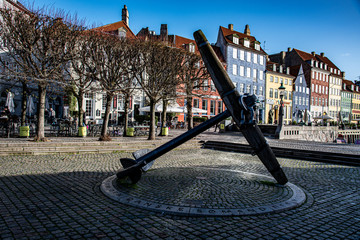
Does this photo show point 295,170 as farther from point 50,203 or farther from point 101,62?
point 101,62

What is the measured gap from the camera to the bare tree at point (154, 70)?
1622 cm

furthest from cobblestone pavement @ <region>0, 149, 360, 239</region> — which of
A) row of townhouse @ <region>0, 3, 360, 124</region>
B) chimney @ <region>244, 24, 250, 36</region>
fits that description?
chimney @ <region>244, 24, 250, 36</region>

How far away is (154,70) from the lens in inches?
640

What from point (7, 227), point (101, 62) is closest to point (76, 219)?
point (7, 227)

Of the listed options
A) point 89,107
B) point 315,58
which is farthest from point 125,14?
point 315,58

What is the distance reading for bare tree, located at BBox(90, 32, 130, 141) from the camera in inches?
596

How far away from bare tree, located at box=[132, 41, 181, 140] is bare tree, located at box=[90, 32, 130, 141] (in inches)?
43.2

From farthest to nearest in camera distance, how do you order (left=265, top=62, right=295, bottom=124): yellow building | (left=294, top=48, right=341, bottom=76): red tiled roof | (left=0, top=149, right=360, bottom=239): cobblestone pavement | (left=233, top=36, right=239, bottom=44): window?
1. (left=294, top=48, right=341, bottom=76): red tiled roof
2. (left=265, top=62, right=295, bottom=124): yellow building
3. (left=233, top=36, right=239, bottom=44): window
4. (left=0, top=149, right=360, bottom=239): cobblestone pavement

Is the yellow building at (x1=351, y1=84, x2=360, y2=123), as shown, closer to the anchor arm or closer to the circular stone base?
the circular stone base

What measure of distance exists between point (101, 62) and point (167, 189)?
1190cm

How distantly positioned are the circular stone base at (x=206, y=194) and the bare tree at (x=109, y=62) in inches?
348

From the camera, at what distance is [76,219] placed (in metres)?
4.25

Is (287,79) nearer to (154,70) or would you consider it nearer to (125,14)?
(125,14)

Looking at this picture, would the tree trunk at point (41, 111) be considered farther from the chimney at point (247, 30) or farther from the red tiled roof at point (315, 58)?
the red tiled roof at point (315, 58)
